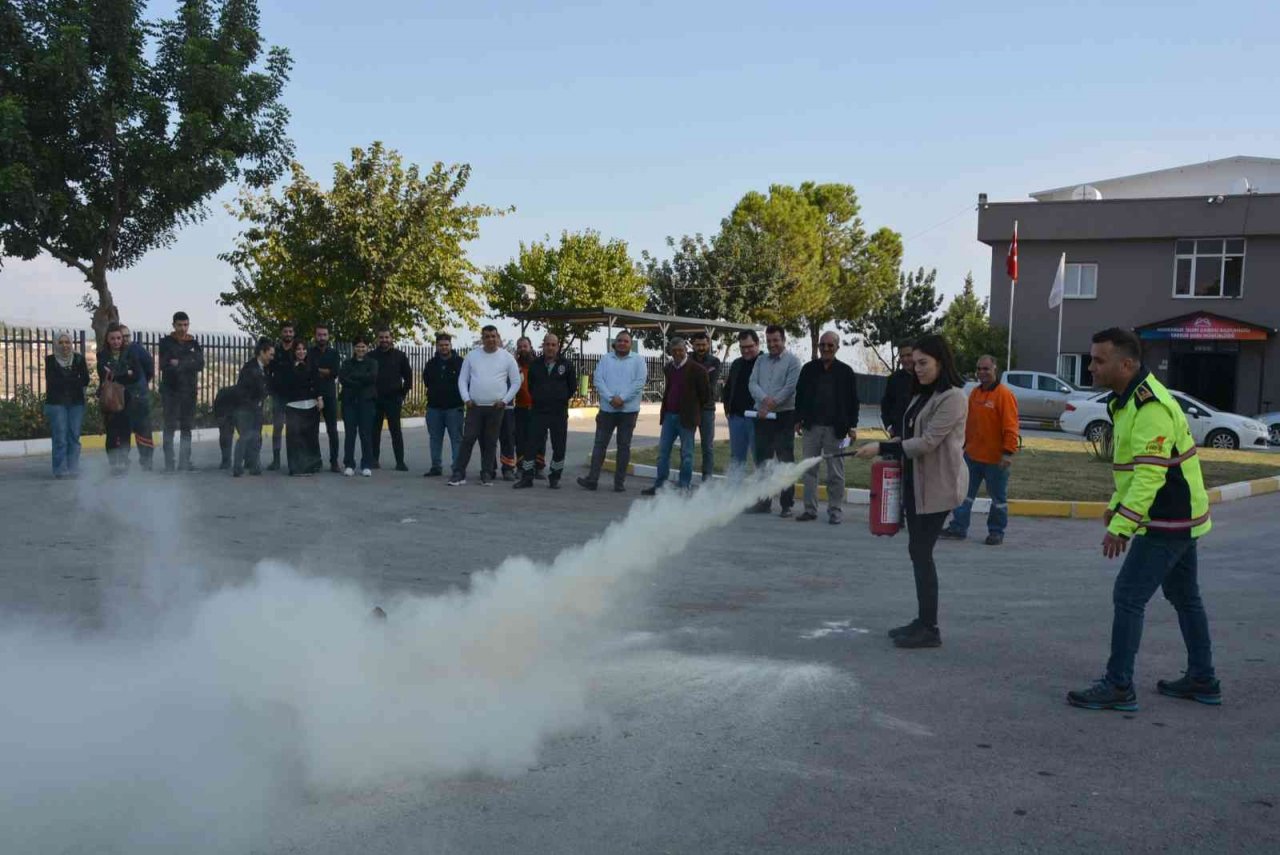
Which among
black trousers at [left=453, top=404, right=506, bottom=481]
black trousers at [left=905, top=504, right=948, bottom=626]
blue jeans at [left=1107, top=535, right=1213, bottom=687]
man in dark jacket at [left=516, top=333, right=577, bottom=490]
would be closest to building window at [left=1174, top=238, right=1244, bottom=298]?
man in dark jacket at [left=516, top=333, right=577, bottom=490]

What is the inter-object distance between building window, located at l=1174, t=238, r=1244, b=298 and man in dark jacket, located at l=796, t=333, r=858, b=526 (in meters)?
31.5

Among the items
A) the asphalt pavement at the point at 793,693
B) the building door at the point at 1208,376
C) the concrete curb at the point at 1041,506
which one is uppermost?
the building door at the point at 1208,376

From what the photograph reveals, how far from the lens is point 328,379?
13992 millimetres

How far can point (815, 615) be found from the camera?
23.6 feet

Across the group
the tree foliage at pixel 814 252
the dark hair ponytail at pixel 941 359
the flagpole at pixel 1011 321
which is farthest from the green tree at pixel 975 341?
the dark hair ponytail at pixel 941 359

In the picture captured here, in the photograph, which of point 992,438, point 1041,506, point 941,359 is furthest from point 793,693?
point 1041,506

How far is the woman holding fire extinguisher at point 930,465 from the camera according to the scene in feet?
21.0

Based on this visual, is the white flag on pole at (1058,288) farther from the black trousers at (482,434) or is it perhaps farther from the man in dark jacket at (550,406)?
the black trousers at (482,434)

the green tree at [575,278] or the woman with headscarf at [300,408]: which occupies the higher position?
the green tree at [575,278]

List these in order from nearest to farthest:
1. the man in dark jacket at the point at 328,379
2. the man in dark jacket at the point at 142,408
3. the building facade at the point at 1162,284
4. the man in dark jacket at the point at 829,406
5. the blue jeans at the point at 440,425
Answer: the man in dark jacket at the point at 829,406
the man in dark jacket at the point at 142,408
the man in dark jacket at the point at 328,379
the blue jeans at the point at 440,425
the building facade at the point at 1162,284

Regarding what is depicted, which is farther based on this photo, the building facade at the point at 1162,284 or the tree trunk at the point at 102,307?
the building facade at the point at 1162,284

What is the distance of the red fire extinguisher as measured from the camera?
6617mm

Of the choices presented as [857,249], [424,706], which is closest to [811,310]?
[857,249]

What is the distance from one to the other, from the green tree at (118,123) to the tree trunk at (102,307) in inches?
1.1
